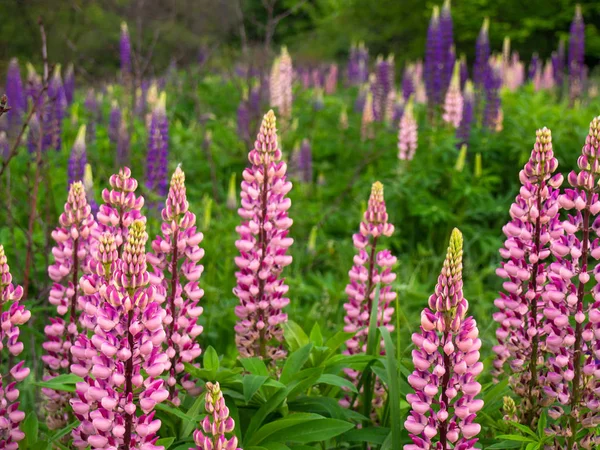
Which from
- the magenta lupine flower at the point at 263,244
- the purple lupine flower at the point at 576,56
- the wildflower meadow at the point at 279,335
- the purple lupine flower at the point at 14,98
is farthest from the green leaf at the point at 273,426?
the purple lupine flower at the point at 576,56

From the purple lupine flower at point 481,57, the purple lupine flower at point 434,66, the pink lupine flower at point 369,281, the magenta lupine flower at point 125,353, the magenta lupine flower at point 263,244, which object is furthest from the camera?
the purple lupine flower at point 481,57

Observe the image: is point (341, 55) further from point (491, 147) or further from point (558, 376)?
point (558, 376)

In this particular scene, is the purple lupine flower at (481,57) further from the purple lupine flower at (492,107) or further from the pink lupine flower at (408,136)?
the pink lupine flower at (408,136)

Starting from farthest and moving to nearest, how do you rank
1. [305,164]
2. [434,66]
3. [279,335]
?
[434,66]
[305,164]
[279,335]

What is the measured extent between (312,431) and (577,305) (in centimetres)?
91

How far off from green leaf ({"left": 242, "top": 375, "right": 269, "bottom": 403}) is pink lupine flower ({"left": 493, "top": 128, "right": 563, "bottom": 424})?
2.84 ft

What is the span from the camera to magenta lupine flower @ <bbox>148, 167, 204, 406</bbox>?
233cm

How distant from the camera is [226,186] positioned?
814cm

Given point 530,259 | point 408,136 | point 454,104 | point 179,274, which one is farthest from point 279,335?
point 454,104

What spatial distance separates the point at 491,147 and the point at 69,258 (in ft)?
17.7

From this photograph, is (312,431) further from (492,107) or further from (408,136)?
(492,107)

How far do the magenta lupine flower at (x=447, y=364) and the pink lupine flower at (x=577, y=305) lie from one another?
47cm

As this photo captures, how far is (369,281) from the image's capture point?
2.97m

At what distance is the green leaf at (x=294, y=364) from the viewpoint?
96.7 inches
